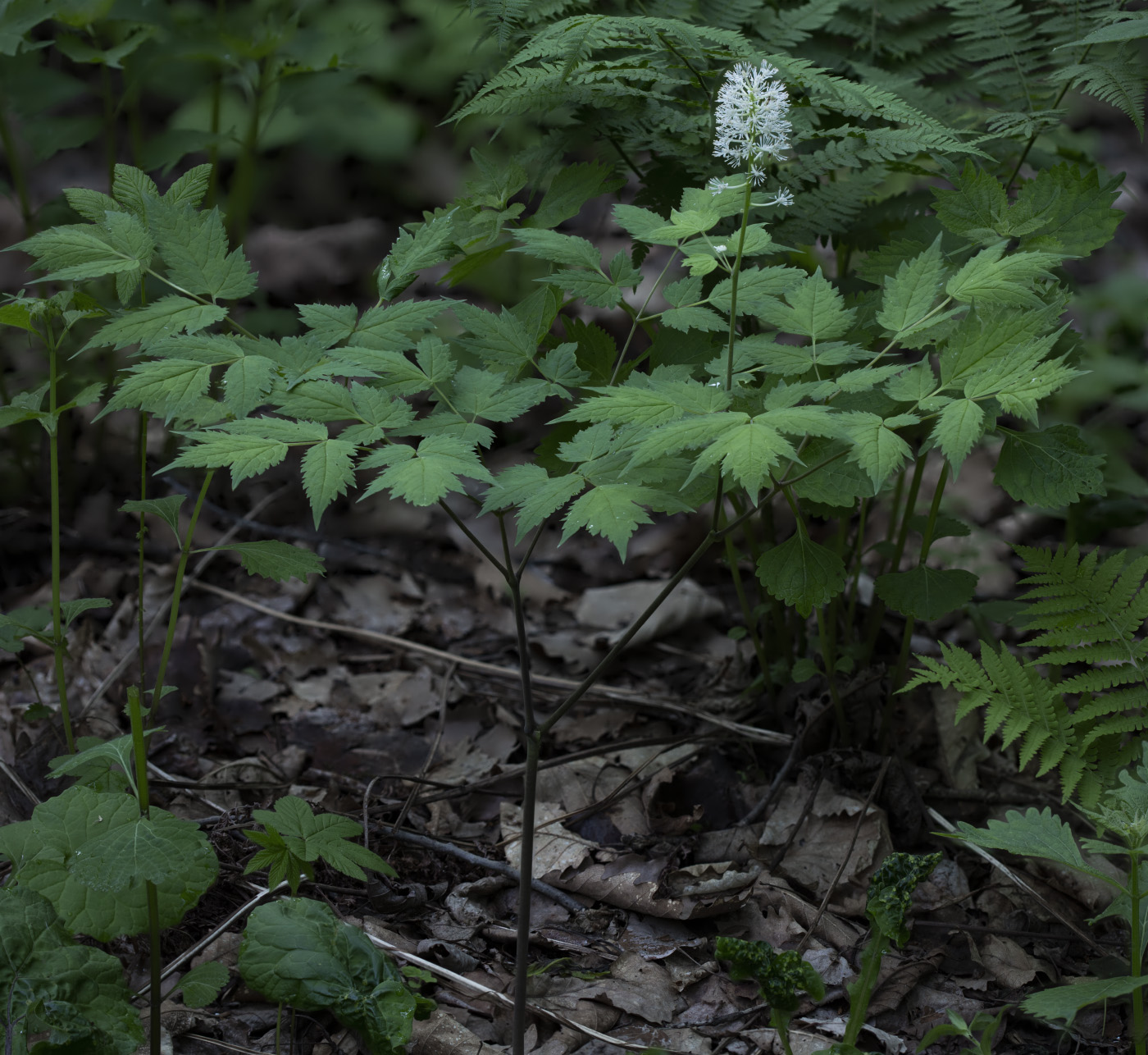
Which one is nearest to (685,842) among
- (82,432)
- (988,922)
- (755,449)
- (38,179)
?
(988,922)

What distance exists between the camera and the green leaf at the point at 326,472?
1251 mm

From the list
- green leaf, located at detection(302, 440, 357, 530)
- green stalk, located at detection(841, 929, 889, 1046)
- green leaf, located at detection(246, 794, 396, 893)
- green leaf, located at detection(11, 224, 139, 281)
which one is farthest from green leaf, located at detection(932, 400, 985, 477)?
green leaf, located at detection(11, 224, 139, 281)

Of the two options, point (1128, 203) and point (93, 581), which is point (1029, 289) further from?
point (1128, 203)

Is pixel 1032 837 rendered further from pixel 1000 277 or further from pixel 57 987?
pixel 57 987

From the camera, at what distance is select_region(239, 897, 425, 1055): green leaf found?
1341 mm

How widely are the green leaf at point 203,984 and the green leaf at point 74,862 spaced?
109 mm

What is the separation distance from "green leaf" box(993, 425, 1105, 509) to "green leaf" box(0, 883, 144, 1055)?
1.56m

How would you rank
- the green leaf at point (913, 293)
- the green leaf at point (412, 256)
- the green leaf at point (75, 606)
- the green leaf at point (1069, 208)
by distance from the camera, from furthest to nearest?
1. the green leaf at point (75, 606)
2. the green leaf at point (1069, 208)
3. the green leaf at point (412, 256)
4. the green leaf at point (913, 293)

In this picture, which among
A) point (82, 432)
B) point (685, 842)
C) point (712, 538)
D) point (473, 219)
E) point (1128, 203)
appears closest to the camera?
point (712, 538)

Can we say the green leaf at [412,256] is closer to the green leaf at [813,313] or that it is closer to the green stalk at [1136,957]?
the green leaf at [813,313]

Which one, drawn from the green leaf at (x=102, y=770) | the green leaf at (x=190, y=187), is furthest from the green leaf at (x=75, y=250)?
the green leaf at (x=102, y=770)

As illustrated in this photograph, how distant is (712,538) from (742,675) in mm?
1203

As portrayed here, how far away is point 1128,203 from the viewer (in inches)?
209

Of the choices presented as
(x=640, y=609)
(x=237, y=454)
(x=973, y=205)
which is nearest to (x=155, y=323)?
(x=237, y=454)
